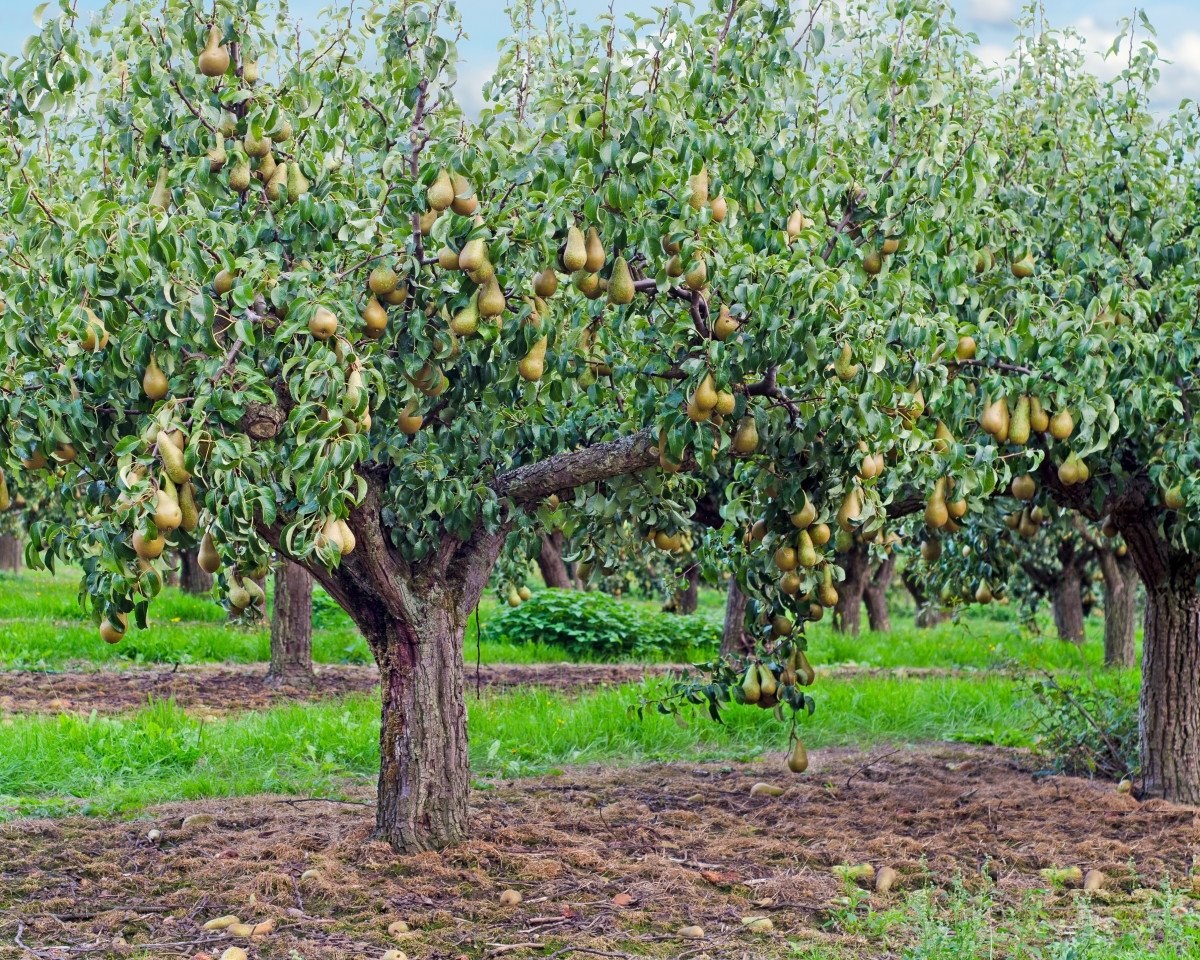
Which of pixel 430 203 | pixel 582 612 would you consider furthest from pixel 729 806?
pixel 582 612

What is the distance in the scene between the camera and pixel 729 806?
693 centimetres

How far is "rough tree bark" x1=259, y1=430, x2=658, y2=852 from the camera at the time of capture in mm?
5480

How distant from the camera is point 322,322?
13.2ft

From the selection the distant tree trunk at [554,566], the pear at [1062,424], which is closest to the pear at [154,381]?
the pear at [1062,424]

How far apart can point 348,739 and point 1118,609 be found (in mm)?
9073

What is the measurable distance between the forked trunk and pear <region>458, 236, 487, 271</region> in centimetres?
187

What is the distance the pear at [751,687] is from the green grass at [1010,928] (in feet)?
3.67

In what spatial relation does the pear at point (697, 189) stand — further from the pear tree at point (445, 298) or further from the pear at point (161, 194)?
the pear at point (161, 194)

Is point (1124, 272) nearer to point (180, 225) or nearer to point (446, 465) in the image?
point (446, 465)

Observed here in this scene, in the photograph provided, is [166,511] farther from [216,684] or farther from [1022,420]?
[216,684]

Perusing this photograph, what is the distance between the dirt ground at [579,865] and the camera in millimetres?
4707

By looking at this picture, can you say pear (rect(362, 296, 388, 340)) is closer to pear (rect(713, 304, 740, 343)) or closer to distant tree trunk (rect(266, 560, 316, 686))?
pear (rect(713, 304, 740, 343))

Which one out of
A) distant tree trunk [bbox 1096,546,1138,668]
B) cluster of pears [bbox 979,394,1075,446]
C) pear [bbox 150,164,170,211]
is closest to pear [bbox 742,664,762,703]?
cluster of pears [bbox 979,394,1075,446]

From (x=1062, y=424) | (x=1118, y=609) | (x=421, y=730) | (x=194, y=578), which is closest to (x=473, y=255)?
(x=421, y=730)
